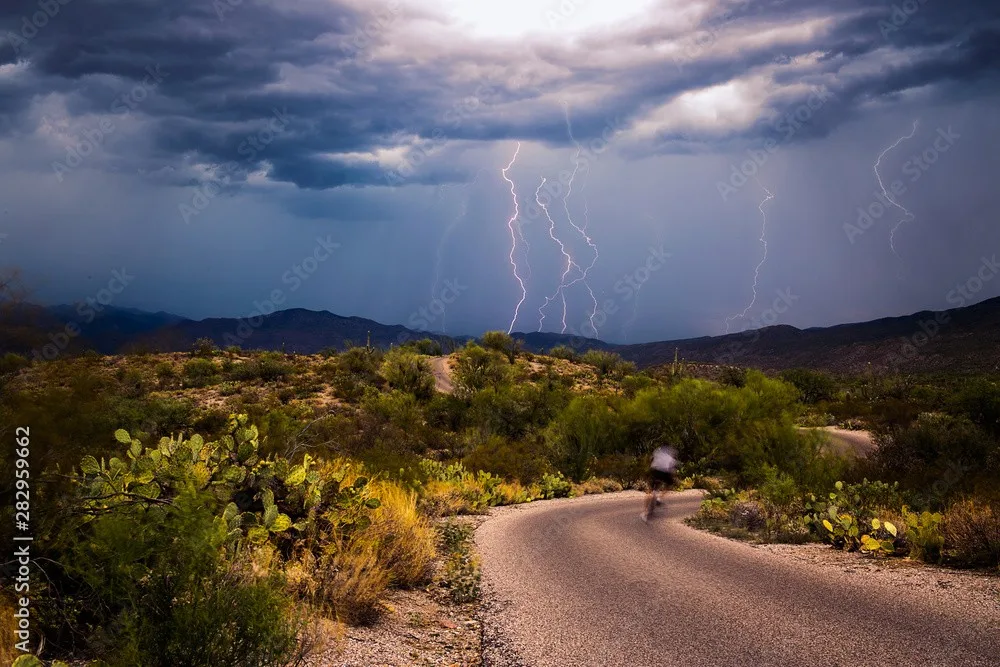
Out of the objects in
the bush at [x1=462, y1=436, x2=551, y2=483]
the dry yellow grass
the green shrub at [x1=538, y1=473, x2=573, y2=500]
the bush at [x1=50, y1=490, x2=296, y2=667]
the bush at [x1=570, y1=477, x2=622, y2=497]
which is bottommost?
the bush at [x1=570, y1=477, x2=622, y2=497]

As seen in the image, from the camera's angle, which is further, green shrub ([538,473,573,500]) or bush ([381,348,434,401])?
bush ([381,348,434,401])

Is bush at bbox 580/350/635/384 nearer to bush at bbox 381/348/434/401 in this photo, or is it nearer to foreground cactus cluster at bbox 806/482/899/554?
bush at bbox 381/348/434/401

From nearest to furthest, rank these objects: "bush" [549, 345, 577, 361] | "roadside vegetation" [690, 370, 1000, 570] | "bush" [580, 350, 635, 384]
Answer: "roadside vegetation" [690, 370, 1000, 570] < "bush" [580, 350, 635, 384] < "bush" [549, 345, 577, 361]

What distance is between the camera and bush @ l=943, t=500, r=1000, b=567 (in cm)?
729

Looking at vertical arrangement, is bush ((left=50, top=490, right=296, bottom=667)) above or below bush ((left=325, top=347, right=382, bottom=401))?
above

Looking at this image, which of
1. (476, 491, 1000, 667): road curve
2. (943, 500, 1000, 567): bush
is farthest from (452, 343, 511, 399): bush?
(943, 500, 1000, 567): bush

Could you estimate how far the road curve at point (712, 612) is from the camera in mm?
4930

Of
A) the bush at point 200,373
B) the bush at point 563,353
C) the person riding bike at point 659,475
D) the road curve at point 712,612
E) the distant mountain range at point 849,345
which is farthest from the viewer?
the distant mountain range at point 849,345

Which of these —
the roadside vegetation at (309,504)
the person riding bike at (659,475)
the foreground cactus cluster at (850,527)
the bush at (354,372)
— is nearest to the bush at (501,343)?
the bush at (354,372)

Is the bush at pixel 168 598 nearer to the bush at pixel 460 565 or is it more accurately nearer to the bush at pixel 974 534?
the bush at pixel 460 565

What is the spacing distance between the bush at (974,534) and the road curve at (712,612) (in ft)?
2.10

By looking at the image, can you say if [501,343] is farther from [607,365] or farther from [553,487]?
[553,487]

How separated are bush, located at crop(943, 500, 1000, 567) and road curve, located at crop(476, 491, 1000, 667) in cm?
64

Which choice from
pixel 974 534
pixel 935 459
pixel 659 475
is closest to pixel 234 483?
pixel 974 534
